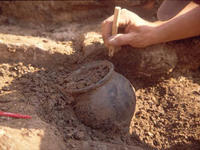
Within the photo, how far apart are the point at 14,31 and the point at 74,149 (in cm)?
213

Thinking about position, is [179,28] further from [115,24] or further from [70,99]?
[70,99]

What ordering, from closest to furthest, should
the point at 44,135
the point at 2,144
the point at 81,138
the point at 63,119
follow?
the point at 2,144 < the point at 44,135 < the point at 81,138 < the point at 63,119

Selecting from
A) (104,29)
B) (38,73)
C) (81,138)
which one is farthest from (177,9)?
(38,73)

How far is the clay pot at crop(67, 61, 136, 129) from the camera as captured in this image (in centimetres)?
202

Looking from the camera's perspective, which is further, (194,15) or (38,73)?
(38,73)

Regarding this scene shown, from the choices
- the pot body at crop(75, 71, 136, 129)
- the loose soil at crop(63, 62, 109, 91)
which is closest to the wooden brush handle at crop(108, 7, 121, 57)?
the loose soil at crop(63, 62, 109, 91)

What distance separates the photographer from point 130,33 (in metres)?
2.38

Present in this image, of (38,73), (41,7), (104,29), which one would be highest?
(41,7)

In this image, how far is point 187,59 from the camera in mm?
2736

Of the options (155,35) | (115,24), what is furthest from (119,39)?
(155,35)

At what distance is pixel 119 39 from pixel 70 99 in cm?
80

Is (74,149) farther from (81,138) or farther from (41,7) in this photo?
(41,7)

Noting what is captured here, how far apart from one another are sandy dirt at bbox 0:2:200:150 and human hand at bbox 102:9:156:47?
0.25m

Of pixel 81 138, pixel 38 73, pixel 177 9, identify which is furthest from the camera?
pixel 38 73
